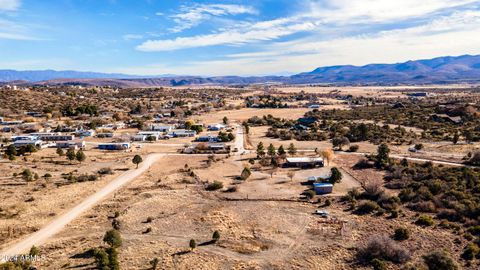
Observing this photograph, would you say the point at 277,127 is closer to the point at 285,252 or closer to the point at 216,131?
the point at 216,131

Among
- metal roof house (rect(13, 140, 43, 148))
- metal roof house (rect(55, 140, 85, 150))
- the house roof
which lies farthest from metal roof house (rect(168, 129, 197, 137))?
the house roof

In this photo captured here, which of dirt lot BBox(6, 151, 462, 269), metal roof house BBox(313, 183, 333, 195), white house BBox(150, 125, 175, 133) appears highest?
white house BBox(150, 125, 175, 133)

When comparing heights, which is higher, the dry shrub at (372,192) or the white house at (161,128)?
the white house at (161,128)

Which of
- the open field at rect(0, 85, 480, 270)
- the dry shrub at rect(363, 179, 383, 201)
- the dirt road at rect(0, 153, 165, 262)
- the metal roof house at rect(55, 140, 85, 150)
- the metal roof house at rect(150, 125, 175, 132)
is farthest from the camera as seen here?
the metal roof house at rect(150, 125, 175, 132)

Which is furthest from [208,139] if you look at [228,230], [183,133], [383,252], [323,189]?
[383,252]

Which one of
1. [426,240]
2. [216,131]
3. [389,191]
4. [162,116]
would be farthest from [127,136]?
[426,240]

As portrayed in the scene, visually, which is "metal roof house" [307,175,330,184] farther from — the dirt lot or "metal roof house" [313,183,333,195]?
"metal roof house" [313,183,333,195]

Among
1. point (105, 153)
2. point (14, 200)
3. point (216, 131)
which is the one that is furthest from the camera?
point (216, 131)

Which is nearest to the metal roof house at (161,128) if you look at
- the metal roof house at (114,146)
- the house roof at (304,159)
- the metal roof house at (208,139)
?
the metal roof house at (208,139)

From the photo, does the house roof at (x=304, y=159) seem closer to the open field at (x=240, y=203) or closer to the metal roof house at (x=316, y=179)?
the open field at (x=240, y=203)
